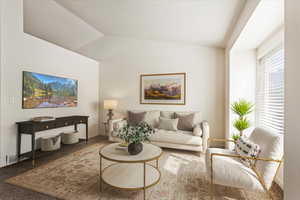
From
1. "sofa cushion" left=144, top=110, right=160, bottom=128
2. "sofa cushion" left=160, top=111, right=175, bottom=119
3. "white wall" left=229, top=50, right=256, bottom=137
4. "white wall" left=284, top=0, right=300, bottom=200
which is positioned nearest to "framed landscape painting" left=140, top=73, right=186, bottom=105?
"sofa cushion" left=160, top=111, right=175, bottom=119

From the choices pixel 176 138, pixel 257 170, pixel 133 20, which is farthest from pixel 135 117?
pixel 257 170

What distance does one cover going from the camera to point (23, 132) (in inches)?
101

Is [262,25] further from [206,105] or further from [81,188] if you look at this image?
[81,188]

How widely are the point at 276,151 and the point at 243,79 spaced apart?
2029 millimetres

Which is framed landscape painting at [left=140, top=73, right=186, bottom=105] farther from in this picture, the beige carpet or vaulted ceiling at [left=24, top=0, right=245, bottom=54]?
the beige carpet

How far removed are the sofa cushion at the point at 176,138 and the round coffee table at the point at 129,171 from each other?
113 centimetres

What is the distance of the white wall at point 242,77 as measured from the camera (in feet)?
10.2

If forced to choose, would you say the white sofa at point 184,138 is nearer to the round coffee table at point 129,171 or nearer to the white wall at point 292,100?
the round coffee table at point 129,171

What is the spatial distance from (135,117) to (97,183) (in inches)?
83.0

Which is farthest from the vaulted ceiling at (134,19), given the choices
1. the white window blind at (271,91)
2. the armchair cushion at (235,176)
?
the armchair cushion at (235,176)

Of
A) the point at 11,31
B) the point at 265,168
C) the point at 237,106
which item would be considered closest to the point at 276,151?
the point at 265,168

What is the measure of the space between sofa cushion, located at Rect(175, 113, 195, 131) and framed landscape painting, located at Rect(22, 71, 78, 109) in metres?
2.91

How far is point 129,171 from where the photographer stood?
206cm

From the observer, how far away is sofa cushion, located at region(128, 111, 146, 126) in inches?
154
